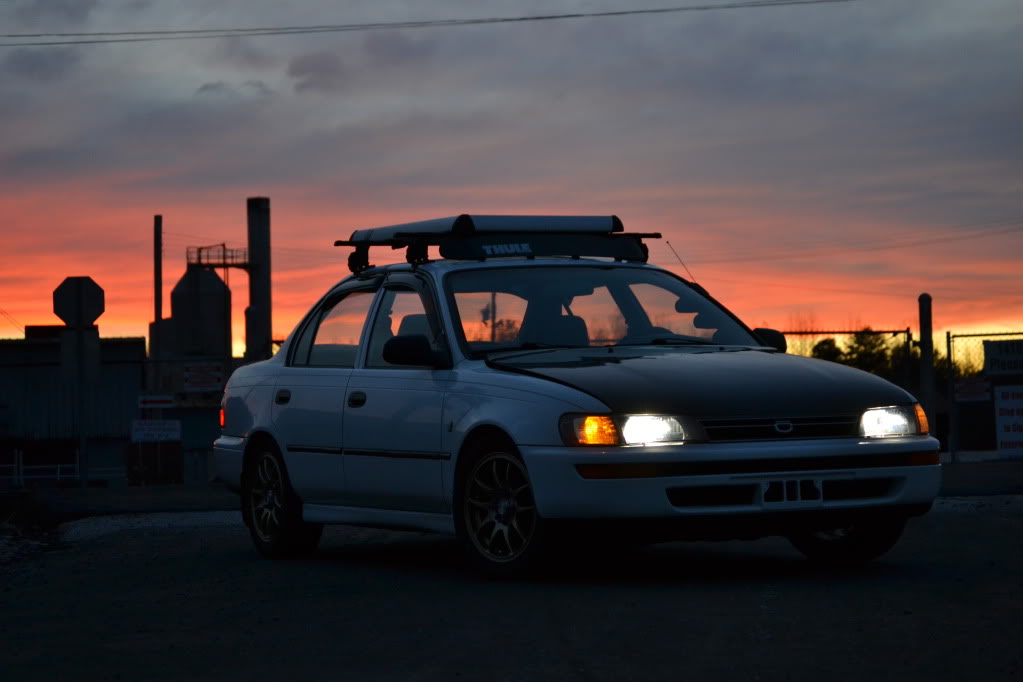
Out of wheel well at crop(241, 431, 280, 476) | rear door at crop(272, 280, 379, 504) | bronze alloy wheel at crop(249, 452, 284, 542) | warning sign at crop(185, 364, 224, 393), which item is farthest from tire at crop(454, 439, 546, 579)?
warning sign at crop(185, 364, 224, 393)

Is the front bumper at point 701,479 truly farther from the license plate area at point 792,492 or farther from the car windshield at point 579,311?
the car windshield at point 579,311

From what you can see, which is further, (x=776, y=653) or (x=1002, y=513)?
(x=1002, y=513)

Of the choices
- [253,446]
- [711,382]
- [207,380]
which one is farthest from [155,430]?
[711,382]

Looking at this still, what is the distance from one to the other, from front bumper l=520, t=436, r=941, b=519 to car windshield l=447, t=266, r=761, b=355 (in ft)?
4.06

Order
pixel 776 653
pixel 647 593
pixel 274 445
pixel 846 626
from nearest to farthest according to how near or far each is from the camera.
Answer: pixel 776 653 < pixel 846 626 < pixel 647 593 < pixel 274 445

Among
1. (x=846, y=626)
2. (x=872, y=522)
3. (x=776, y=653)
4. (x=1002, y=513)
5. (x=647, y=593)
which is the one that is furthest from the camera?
(x=1002, y=513)

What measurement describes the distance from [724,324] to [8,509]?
318 inches

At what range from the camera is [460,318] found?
30.8 feet

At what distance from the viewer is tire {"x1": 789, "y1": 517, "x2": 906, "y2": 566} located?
905 cm

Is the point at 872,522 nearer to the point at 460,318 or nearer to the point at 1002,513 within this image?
the point at 460,318

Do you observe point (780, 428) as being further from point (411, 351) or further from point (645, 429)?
point (411, 351)

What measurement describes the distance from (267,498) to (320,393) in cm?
99

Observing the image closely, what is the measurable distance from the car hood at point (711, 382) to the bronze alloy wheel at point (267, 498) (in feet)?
7.83

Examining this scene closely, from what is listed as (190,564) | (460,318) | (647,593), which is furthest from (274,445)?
(647,593)
